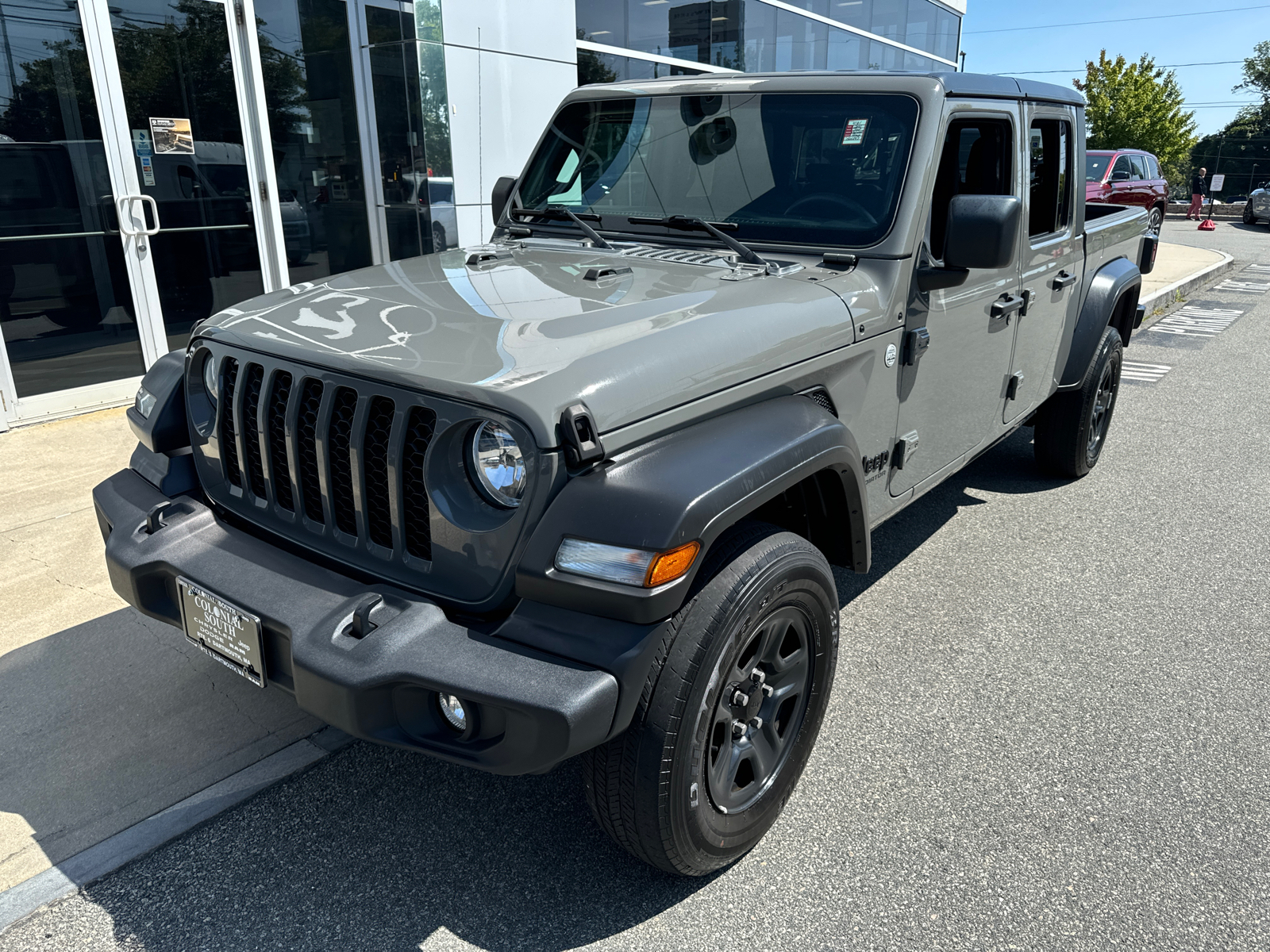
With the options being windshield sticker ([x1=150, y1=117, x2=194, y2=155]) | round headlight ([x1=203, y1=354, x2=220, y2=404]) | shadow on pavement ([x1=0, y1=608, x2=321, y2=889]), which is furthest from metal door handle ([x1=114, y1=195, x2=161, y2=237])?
round headlight ([x1=203, y1=354, x2=220, y2=404])

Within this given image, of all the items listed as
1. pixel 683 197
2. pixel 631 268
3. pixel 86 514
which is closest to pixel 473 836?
pixel 631 268

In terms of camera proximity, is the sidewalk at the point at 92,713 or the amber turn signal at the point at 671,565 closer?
the amber turn signal at the point at 671,565

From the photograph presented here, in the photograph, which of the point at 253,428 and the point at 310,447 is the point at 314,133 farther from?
the point at 310,447

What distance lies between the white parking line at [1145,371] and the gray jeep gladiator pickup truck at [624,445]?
5.35 metres

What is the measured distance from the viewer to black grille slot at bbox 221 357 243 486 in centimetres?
256

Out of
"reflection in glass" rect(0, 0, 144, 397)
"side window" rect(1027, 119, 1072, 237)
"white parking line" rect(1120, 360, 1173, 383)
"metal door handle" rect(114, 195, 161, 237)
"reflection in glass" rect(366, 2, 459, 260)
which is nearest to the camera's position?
"side window" rect(1027, 119, 1072, 237)

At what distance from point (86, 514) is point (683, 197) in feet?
10.7

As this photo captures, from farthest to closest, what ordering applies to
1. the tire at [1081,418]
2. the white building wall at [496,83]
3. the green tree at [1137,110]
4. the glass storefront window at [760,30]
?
the green tree at [1137,110] → the glass storefront window at [760,30] → the white building wall at [496,83] → the tire at [1081,418]

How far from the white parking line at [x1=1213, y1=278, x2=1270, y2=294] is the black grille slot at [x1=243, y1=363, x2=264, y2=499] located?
15363 mm

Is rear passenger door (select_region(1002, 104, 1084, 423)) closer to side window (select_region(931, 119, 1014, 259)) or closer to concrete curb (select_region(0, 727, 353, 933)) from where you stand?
side window (select_region(931, 119, 1014, 259))

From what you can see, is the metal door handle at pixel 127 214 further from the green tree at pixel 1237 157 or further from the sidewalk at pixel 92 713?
the green tree at pixel 1237 157

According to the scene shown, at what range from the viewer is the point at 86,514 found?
448cm

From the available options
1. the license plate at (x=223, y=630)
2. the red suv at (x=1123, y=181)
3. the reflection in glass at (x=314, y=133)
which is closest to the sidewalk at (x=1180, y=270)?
the red suv at (x=1123, y=181)

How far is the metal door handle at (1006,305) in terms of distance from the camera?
358 centimetres
